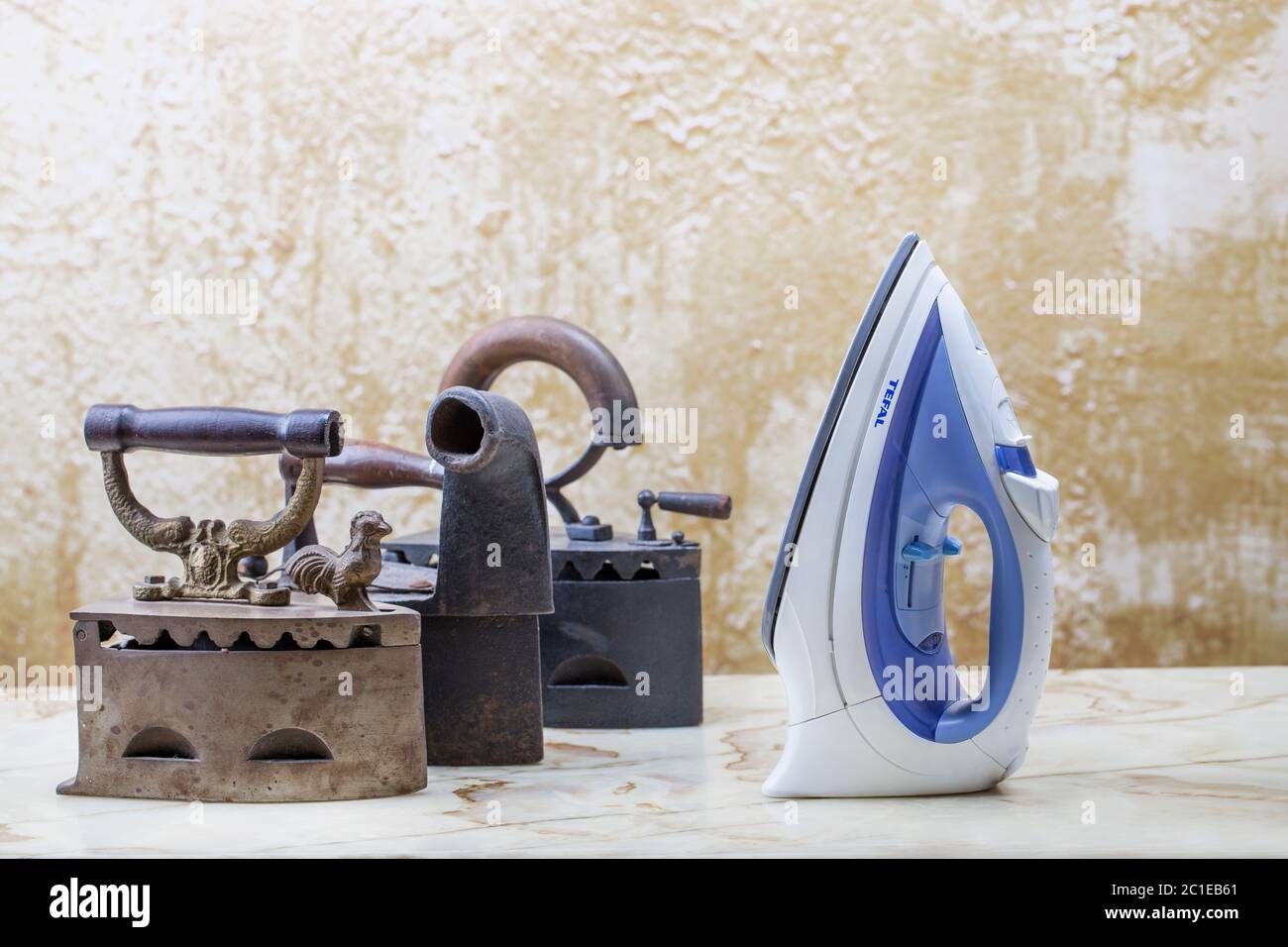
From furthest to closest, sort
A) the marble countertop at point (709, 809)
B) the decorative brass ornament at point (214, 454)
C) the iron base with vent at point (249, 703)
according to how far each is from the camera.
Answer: the decorative brass ornament at point (214, 454), the iron base with vent at point (249, 703), the marble countertop at point (709, 809)

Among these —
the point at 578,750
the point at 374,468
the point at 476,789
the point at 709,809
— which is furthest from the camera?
the point at 374,468

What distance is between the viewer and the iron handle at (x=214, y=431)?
2.00m

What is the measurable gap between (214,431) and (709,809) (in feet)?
2.82

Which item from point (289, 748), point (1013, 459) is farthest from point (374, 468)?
point (1013, 459)

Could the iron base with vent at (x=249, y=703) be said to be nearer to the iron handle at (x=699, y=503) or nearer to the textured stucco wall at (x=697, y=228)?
the iron handle at (x=699, y=503)

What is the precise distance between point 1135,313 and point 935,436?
163cm

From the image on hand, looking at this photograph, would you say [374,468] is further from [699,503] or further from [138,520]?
[699,503]

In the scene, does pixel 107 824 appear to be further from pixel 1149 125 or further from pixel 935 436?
pixel 1149 125

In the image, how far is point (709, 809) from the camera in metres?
1.90

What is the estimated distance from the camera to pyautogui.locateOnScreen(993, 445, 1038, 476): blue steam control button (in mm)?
1920

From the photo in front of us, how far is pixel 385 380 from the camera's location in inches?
134

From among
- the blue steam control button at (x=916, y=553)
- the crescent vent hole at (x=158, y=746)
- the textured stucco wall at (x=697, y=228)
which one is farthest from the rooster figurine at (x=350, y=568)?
the textured stucco wall at (x=697, y=228)

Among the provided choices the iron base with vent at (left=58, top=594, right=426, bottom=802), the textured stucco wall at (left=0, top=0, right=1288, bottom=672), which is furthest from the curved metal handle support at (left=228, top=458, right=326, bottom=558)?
the textured stucco wall at (left=0, top=0, right=1288, bottom=672)
